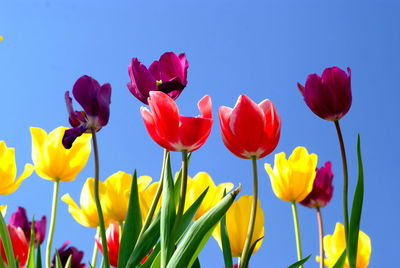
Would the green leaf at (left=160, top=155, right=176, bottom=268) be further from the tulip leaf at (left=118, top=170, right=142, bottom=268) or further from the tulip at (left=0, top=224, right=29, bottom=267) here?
the tulip at (left=0, top=224, right=29, bottom=267)

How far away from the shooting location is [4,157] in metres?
A: 2.39

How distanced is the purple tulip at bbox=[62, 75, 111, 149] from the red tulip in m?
0.17

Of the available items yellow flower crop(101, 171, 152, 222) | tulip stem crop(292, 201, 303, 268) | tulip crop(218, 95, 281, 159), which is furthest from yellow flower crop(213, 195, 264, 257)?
tulip crop(218, 95, 281, 159)

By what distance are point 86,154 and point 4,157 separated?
0.35 metres

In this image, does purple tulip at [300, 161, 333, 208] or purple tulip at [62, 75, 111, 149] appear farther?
purple tulip at [300, 161, 333, 208]

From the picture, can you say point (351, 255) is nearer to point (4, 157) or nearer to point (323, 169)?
point (323, 169)

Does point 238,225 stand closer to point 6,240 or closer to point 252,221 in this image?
point 252,221

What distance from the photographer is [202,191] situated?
2236 mm

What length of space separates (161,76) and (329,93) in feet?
1.67

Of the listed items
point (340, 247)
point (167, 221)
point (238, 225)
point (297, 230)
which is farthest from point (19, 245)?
point (340, 247)

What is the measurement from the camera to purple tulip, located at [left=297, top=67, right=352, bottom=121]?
1716 millimetres

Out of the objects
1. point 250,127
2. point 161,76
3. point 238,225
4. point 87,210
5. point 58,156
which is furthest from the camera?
point 87,210

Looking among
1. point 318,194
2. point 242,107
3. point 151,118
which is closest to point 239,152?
point 242,107

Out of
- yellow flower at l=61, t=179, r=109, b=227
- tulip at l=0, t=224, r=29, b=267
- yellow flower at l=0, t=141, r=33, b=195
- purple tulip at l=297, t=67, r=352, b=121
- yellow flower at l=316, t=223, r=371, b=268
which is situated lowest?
yellow flower at l=316, t=223, r=371, b=268
